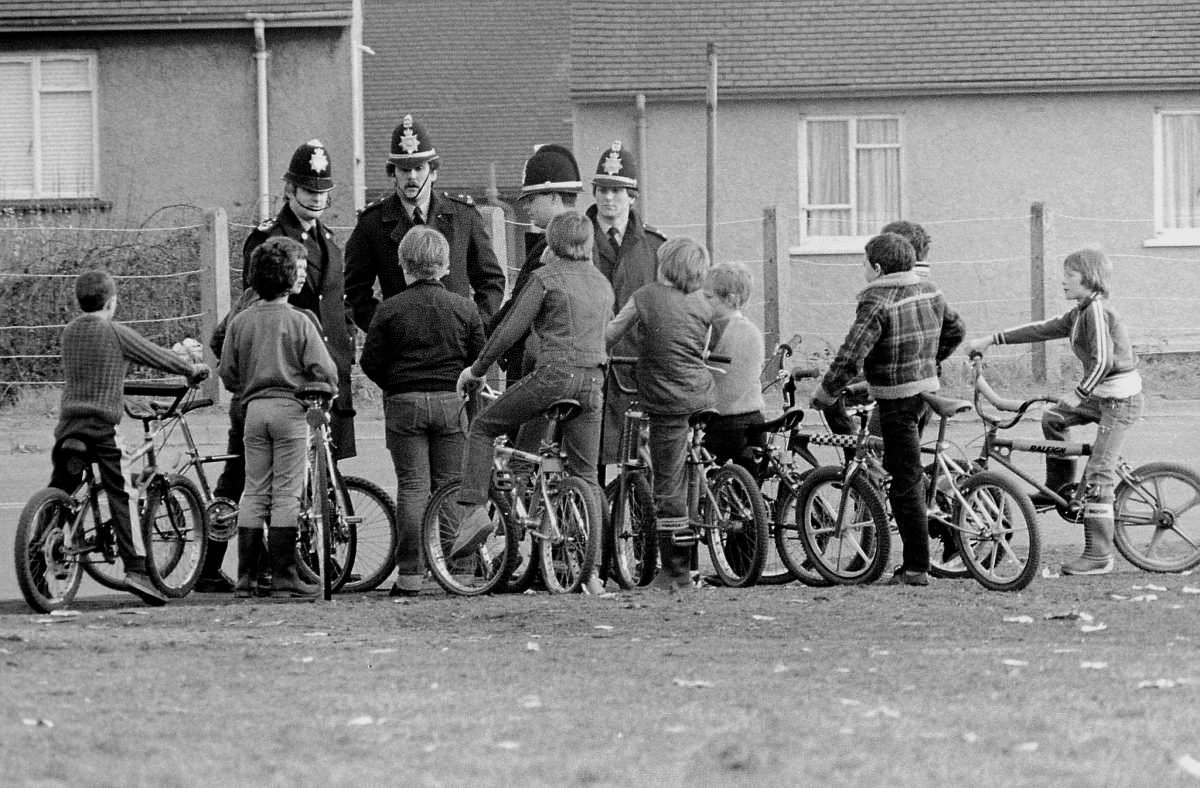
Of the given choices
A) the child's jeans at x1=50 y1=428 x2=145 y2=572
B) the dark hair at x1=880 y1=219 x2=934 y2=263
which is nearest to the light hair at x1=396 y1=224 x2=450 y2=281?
the child's jeans at x1=50 y1=428 x2=145 y2=572

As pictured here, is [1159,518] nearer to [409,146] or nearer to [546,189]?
[546,189]

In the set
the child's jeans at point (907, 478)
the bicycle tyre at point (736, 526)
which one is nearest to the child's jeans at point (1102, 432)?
the child's jeans at point (907, 478)

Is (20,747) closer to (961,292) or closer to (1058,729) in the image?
(1058,729)

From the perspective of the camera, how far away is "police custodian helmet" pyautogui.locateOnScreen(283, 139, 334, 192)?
10.7m

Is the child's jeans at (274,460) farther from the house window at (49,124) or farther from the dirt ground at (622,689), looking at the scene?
the house window at (49,124)

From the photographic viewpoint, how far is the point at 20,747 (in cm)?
582

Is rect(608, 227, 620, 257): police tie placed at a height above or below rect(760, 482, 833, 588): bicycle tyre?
above

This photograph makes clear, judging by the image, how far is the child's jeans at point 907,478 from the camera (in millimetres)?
9828

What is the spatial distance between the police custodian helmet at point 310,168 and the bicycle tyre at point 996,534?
3.45 metres

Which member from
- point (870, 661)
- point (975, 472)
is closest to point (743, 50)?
Result: point (975, 472)

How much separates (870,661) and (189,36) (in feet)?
65.3

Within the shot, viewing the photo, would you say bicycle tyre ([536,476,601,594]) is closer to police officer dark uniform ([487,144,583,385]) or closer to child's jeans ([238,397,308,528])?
child's jeans ([238,397,308,528])

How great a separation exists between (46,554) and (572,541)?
7.50 ft

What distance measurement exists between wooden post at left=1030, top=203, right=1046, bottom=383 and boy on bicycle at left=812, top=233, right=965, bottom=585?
12.3 m
